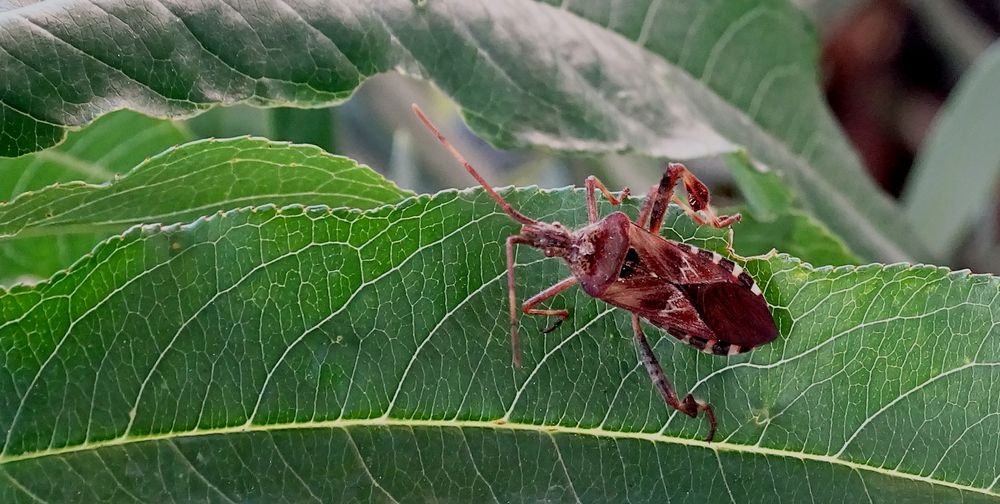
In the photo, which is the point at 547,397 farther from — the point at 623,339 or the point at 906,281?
the point at 906,281

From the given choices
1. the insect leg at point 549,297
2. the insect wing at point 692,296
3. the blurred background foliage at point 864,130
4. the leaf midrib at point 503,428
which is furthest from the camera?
the blurred background foliage at point 864,130

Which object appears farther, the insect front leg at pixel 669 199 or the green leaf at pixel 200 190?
the insect front leg at pixel 669 199

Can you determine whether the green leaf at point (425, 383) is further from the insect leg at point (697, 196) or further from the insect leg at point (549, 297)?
the insect leg at point (697, 196)

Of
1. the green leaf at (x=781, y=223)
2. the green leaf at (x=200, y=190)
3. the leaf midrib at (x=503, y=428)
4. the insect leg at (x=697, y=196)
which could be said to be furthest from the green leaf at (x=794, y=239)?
the green leaf at (x=200, y=190)

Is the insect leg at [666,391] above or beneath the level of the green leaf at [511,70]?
beneath

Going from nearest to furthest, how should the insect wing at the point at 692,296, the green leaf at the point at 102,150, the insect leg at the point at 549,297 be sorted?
the insect leg at the point at 549,297
the insect wing at the point at 692,296
the green leaf at the point at 102,150

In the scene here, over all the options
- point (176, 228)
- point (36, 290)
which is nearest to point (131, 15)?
point (176, 228)

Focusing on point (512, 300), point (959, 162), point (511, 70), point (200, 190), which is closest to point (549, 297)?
point (512, 300)

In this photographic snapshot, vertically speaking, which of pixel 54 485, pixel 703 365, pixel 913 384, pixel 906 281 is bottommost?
pixel 54 485

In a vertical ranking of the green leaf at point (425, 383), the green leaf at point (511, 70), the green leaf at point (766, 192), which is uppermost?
the green leaf at point (511, 70)
